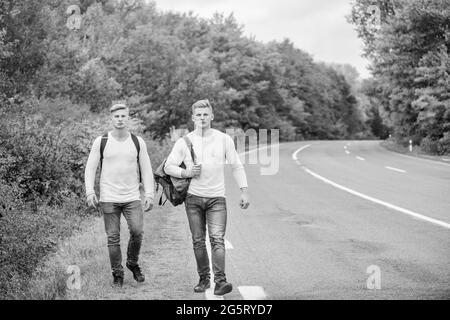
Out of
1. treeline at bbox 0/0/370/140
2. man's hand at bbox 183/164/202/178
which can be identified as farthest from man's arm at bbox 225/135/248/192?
treeline at bbox 0/0/370/140

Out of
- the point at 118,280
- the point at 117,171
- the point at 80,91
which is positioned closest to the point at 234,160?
the point at 117,171

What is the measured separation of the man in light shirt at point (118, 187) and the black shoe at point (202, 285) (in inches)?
27.2

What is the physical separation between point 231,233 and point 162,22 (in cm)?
4662

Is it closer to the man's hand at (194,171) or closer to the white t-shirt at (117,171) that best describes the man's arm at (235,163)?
the man's hand at (194,171)

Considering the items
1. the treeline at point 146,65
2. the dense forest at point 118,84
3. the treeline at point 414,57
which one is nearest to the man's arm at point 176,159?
the dense forest at point 118,84

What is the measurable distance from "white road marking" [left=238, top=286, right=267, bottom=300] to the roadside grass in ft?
1.54

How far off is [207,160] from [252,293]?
1.40 metres

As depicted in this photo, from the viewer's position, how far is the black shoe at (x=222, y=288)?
228 inches

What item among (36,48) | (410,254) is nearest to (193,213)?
(410,254)

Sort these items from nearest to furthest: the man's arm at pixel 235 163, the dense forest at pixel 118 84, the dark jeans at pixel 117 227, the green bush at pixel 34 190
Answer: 1. the man's arm at pixel 235 163
2. the dark jeans at pixel 117 227
3. the green bush at pixel 34 190
4. the dense forest at pixel 118 84

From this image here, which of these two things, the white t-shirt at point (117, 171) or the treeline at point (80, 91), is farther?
the treeline at point (80, 91)

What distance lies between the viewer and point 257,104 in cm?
6325

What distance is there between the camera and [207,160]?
6055 mm
